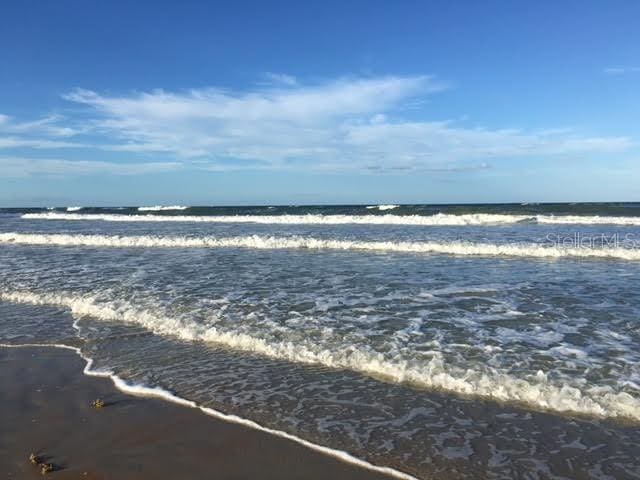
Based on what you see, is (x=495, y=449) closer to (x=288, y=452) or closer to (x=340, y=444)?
(x=340, y=444)

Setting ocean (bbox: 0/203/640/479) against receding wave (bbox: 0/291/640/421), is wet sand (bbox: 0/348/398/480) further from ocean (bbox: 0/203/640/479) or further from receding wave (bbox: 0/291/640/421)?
receding wave (bbox: 0/291/640/421)

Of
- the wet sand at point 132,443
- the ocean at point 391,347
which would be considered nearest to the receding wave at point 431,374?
the ocean at point 391,347

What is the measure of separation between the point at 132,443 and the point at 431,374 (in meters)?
3.09

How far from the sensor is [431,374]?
210 inches

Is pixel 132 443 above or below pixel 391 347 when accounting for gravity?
below

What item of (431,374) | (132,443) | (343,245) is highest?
(343,245)

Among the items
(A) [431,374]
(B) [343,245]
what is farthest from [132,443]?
(B) [343,245]

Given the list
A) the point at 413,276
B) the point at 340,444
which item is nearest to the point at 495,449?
the point at 340,444

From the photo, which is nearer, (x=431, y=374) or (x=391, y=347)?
(x=431, y=374)

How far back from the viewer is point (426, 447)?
12.8 feet

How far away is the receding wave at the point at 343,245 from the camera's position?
51.0ft

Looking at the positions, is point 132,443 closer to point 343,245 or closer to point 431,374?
point 431,374

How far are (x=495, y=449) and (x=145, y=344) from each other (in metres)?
4.92

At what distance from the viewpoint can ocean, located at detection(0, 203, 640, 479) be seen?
403 centimetres
